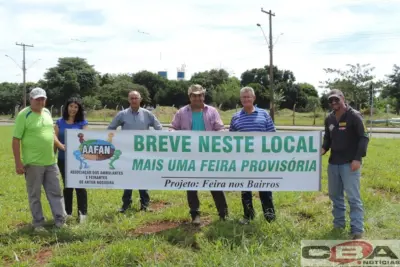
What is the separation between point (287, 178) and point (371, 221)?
1.30 m

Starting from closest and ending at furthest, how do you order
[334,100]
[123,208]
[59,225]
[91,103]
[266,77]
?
[334,100] < [59,225] < [123,208] < [91,103] < [266,77]

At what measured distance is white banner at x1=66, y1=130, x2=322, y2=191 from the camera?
5.72 m

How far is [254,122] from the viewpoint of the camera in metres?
5.77

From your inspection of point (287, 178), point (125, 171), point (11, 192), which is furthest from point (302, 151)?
point (11, 192)

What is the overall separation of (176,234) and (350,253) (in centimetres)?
206

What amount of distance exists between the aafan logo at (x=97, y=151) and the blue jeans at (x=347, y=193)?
9.48ft

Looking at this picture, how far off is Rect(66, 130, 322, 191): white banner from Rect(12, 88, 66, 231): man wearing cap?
0.46m

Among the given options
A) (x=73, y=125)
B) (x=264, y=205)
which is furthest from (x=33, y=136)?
(x=264, y=205)

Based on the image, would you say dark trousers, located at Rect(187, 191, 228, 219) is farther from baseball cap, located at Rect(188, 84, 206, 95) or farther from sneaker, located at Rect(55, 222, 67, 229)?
sneaker, located at Rect(55, 222, 67, 229)

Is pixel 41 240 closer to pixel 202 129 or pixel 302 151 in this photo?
pixel 202 129

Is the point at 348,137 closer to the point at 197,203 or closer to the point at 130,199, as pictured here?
the point at 197,203

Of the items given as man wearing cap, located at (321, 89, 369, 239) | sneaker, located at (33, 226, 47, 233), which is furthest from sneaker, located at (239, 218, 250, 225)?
sneaker, located at (33, 226, 47, 233)

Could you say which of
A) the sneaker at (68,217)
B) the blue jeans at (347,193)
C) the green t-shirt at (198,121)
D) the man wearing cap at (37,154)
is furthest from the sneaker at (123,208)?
the blue jeans at (347,193)

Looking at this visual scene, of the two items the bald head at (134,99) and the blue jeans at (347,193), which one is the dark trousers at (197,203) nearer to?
the blue jeans at (347,193)
